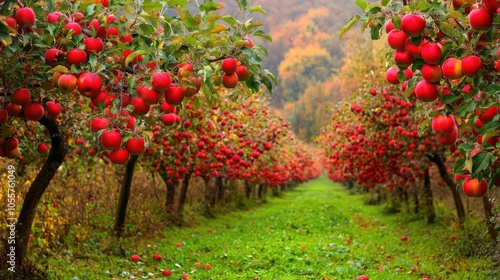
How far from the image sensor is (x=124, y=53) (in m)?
4.21

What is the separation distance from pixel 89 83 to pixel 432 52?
2.59 m

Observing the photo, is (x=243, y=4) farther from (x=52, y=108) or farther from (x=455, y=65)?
(x=52, y=108)

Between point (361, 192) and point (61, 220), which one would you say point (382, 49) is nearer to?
point (361, 192)

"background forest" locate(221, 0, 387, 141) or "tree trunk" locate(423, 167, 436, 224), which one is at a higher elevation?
"background forest" locate(221, 0, 387, 141)

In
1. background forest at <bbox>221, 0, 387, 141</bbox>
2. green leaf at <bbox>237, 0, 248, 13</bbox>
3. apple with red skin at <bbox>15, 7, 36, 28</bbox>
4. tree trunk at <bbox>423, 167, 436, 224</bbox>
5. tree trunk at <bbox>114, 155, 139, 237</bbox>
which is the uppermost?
background forest at <bbox>221, 0, 387, 141</bbox>

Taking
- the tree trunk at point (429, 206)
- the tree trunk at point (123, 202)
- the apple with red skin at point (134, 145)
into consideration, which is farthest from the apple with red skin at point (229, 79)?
Result: the tree trunk at point (429, 206)

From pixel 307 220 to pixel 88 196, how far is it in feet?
28.3

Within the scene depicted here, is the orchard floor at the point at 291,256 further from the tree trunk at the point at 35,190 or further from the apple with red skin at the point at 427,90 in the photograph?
the apple with red skin at the point at 427,90

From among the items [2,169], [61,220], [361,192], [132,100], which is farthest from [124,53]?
[361,192]

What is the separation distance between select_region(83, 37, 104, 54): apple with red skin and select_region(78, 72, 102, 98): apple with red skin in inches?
14.3

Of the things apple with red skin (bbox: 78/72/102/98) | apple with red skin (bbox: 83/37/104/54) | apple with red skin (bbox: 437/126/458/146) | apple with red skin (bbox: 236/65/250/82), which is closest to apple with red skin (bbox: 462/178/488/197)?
apple with red skin (bbox: 437/126/458/146)

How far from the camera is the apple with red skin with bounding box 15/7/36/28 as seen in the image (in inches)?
153

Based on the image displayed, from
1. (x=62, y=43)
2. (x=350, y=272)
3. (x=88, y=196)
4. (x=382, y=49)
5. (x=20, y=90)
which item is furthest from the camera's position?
(x=382, y=49)

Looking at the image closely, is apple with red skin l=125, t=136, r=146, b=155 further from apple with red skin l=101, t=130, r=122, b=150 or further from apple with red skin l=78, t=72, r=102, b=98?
apple with red skin l=78, t=72, r=102, b=98
